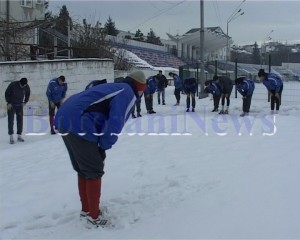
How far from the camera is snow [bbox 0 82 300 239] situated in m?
4.41

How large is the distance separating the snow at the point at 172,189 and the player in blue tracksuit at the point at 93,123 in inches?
26.6

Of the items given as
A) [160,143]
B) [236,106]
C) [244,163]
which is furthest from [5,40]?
[244,163]

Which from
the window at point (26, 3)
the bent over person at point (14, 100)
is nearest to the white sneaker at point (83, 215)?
the bent over person at point (14, 100)

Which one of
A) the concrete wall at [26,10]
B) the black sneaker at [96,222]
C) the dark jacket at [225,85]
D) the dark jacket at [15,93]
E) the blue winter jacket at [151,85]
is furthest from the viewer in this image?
the concrete wall at [26,10]

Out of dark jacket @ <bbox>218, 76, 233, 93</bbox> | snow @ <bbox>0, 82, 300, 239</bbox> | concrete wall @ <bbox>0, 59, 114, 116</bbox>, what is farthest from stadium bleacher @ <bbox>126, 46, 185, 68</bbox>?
snow @ <bbox>0, 82, 300, 239</bbox>

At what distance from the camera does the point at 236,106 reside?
56.8ft

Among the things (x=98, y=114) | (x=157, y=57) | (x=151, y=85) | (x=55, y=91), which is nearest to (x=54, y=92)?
(x=55, y=91)

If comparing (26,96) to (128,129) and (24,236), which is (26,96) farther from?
(24,236)

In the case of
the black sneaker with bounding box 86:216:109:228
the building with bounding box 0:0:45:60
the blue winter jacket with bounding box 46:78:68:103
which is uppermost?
the building with bounding box 0:0:45:60

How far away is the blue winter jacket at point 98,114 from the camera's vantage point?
14.1ft

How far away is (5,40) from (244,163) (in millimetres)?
16947

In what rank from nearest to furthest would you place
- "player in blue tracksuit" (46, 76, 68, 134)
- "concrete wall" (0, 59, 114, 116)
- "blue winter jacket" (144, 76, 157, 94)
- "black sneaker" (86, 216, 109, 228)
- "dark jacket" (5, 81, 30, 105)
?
"black sneaker" (86, 216, 109, 228)
"dark jacket" (5, 81, 30, 105)
"player in blue tracksuit" (46, 76, 68, 134)
"concrete wall" (0, 59, 114, 116)
"blue winter jacket" (144, 76, 157, 94)

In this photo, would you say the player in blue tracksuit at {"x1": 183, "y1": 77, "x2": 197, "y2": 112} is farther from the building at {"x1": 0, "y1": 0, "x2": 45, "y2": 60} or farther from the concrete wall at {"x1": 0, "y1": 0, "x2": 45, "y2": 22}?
the concrete wall at {"x1": 0, "y1": 0, "x2": 45, "y2": 22}

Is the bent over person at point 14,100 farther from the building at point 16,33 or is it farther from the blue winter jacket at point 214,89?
the building at point 16,33
